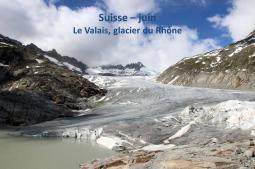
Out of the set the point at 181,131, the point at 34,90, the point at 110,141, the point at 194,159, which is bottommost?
the point at 110,141

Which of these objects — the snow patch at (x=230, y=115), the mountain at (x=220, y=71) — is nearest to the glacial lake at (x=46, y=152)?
the snow patch at (x=230, y=115)

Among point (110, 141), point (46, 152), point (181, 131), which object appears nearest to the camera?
point (46, 152)

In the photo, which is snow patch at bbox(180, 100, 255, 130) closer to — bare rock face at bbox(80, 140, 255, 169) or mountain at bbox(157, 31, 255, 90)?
bare rock face at bbox(80, 140, 255, 169)

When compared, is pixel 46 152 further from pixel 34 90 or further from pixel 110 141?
pixel 34 90

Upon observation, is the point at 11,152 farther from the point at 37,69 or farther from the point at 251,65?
the point at 251,65

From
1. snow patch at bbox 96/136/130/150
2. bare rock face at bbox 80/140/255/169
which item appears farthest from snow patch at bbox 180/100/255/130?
bare rock face at bbox 80/140/255/169

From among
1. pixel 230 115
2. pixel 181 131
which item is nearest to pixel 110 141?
pixel 181 131

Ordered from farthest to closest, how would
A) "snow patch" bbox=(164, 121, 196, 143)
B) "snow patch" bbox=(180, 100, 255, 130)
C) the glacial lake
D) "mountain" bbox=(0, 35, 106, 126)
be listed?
"mountain" bbox=(0, 35, 106, 126) < "snow patch" bbox=(164, 121, 196, 143) < "snow patch" bbox=(180, 100, 255, 130) < the glacial lake
